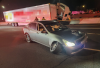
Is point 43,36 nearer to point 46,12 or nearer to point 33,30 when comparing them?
point 33,30

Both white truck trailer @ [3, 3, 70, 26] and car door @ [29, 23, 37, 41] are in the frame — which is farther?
white truck trailer @ [3, 3, 70, 26]

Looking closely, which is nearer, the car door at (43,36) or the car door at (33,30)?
the car door at (43,36)

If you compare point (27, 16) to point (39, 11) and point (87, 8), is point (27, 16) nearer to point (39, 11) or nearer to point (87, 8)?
point (39, 11)

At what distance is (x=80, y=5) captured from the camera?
60.7 metres

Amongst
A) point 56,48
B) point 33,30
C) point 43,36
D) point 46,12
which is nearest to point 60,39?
point 56,48

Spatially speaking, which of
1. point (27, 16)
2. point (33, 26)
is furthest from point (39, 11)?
point (33, 26)

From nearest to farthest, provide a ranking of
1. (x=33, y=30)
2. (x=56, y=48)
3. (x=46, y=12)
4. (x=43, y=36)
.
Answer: (x=56, y=48) < (x=43, y=36) < (x=33, y=30) < (x=46, y=12)

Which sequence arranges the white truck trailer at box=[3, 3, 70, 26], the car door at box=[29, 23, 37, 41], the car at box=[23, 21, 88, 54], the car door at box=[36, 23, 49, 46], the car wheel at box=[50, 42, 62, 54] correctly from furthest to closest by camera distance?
the white truck trailer at box=[3, 3, 70, 26], the car door at box=[29, 23, 37, 41], the car door at box=[36, 23, 49, 46], the car wheel at box=[50, 42, 62, 54], the car at box=[23, 21, 88, 54]

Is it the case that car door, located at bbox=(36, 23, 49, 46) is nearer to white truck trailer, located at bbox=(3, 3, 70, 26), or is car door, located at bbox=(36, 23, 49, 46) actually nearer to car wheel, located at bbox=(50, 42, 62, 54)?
car wheel, located at bbox=(50, 42, 62, 54)

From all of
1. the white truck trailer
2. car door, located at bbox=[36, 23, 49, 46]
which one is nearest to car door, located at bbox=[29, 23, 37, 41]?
car door, located at bbox=[36, 23, 49, 46]

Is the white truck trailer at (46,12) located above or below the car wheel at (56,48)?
above

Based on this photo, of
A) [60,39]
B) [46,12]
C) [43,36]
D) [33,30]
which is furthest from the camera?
[46,12]

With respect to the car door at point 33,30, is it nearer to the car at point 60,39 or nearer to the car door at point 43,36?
the car at point 60,39

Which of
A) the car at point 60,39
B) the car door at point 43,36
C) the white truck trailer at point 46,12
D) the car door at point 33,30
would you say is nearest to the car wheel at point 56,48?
the car at point 60,39
